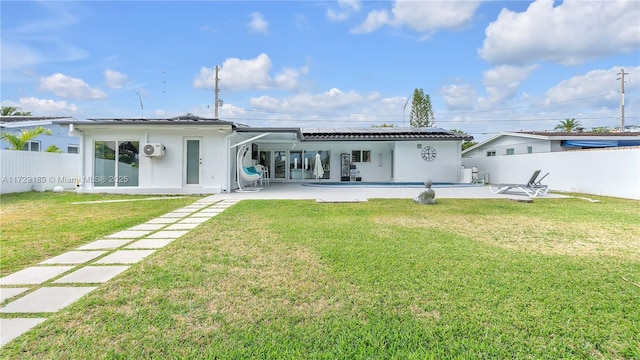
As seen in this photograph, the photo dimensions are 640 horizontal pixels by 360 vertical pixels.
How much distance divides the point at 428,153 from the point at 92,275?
686 inches

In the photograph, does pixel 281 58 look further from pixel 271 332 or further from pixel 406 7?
pixel 271 332

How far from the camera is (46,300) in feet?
9.53

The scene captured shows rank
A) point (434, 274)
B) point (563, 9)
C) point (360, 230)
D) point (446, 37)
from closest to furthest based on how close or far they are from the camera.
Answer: point (434, 274) < point (360, 230) < point (563, 9) < point (446, 37)

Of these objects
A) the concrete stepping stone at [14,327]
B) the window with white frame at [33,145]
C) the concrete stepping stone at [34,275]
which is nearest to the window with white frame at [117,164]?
the window with white frame at [33,145]

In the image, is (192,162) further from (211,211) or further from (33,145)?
(33,145)

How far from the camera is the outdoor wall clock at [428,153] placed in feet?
60.3

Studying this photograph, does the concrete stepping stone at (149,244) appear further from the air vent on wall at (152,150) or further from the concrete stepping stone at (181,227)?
the air vent on wall at (152,150)

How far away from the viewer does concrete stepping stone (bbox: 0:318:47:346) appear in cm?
229

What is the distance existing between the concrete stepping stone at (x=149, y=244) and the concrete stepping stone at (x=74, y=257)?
43cm

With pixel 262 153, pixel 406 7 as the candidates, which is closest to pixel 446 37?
pixel 406 7

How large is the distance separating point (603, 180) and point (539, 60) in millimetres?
11697

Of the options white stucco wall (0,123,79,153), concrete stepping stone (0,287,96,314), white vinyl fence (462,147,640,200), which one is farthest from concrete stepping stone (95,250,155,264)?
white stucco wall (0,123,79,153)

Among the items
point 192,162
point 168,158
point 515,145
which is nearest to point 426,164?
point 515,145

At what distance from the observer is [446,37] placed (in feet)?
60.8
